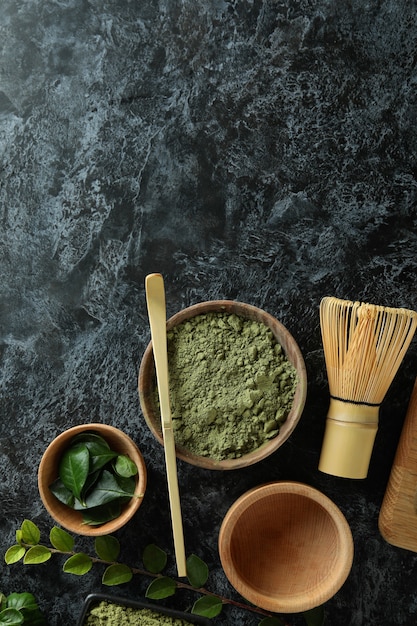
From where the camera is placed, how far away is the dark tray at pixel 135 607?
4.11 feet

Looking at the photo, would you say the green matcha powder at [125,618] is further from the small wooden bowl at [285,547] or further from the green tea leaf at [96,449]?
the green tea leaf at [96,449]

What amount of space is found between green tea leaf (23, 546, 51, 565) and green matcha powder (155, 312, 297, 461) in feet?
1.11

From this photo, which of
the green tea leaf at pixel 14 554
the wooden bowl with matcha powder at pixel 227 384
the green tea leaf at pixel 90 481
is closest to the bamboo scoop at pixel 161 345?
the wooden bowl with matcha powder at pixel 227 384

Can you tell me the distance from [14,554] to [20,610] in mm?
97

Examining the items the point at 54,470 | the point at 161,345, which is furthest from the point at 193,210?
the point at 54,470

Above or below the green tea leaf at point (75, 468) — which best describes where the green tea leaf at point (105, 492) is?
below

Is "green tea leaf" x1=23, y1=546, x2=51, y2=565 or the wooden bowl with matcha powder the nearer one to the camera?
the wooden bowl with matcha powder

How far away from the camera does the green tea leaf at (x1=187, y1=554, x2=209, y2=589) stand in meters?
1.31

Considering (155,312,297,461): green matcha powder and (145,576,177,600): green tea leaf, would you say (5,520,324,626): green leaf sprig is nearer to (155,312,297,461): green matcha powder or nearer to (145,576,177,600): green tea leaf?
(145,576,177,600): green tea leaf

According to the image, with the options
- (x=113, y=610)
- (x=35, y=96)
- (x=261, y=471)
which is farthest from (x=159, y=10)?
(x=113, y=610)

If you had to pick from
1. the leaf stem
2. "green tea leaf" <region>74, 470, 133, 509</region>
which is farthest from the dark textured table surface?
"green tea leaf" <region>74, 470, 133, 509</region>

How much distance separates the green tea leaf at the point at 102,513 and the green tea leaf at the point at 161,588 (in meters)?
0.16

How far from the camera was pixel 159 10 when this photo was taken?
1.32 metres

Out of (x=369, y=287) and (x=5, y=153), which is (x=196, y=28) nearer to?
(x=5, y=153)
